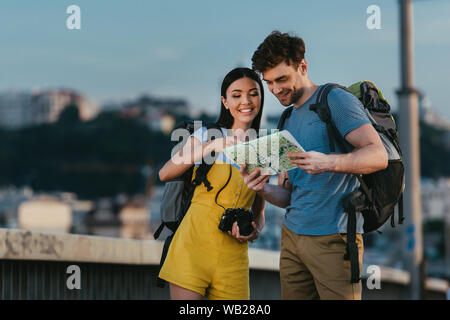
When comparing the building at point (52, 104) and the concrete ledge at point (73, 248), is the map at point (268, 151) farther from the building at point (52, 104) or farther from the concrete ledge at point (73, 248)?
the building at point (52, 104)

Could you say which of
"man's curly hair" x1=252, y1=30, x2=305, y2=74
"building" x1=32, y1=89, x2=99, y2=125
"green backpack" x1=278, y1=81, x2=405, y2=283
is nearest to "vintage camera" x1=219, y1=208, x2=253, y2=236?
"green backpack" x1=278, y1=81, x2=405, y2=283

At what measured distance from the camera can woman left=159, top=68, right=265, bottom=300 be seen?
3211 mm

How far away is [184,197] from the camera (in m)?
3.36

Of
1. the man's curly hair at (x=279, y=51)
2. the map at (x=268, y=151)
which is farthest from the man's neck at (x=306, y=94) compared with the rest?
the map at (x=268, y=151)

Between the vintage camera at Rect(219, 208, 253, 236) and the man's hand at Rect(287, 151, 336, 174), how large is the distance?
1.73ft

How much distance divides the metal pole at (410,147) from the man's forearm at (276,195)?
945 centimetres

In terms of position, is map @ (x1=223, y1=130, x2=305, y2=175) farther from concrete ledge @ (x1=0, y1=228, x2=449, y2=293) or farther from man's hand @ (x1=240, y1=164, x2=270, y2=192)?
concrete ledge @ (x1=0, y1=228, x2=449, y2=293)

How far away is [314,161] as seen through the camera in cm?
281

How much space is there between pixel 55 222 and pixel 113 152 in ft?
198

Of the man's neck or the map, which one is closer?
the map

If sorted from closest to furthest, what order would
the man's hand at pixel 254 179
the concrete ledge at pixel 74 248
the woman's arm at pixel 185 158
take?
the man's hand at pixel 254 179 < the woman's arm at pixel 185 158 < the concrete ledge at pixel 74 248

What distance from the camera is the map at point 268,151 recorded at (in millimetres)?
2834

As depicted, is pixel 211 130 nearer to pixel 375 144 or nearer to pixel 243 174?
pixel 243 174

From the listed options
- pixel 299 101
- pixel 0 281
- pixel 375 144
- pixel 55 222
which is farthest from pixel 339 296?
pixel 55 222
